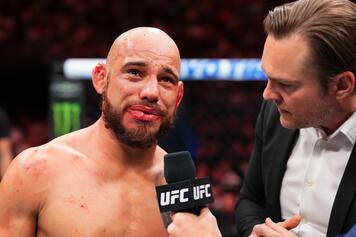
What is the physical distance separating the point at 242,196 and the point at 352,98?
460 mm

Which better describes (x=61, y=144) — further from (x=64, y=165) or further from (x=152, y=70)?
(x=152, y=70)

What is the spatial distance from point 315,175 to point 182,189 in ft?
1.46

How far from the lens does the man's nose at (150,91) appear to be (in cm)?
152

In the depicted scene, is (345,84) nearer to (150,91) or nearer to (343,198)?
(343,198)

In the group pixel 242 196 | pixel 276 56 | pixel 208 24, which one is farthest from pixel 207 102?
pixel 276 56

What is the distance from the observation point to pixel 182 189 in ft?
4.10

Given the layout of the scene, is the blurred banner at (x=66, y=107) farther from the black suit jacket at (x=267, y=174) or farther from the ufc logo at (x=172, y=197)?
the ufc logo at (x=172, y=197)

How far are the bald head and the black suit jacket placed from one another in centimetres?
30

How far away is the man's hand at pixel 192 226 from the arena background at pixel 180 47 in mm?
3005

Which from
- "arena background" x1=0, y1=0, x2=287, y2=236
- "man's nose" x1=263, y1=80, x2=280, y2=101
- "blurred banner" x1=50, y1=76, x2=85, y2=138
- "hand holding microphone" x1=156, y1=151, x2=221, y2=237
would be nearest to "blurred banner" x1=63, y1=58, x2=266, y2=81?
"arena background" x1=0, y1=0, x2=287, y2=236

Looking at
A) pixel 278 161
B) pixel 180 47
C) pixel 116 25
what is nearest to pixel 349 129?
pixel 278 161

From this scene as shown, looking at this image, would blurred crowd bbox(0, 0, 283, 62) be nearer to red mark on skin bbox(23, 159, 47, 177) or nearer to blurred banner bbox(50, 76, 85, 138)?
blurred banner bbox(50, 76, 85, 138)

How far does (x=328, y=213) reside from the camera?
151 cm

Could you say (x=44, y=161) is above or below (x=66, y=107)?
above
